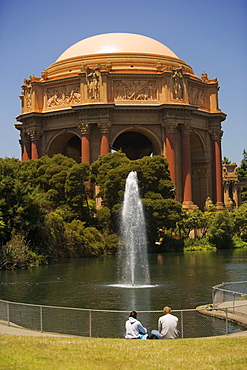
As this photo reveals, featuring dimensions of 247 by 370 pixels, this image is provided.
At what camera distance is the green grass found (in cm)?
1256

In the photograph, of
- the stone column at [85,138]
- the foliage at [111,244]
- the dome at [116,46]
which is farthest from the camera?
the dome at [116,46]

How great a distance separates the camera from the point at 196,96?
3415 inches

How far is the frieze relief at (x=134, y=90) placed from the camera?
265 feet

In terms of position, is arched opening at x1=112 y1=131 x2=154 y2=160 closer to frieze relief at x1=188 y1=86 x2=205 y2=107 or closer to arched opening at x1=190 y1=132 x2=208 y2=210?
arched opening at x1=190 y1=132 x2=208 y2=210

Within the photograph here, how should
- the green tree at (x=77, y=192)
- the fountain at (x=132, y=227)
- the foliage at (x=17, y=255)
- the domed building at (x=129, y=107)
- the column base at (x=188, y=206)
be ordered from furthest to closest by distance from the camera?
the domed building at (x=129, y=107), the column base at (x=188, y=206), the green tree at (x=77, y=192), the fountain at (x=132, y=227), the foliage at (x=17, y=255)

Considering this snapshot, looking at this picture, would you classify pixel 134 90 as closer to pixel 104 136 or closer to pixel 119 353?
pixel 104 136

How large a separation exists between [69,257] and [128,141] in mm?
49036

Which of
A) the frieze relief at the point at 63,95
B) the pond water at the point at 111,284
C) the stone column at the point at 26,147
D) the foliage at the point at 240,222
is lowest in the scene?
the pond water at the point at 111,284

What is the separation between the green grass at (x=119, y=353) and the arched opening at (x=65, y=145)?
7199 cm

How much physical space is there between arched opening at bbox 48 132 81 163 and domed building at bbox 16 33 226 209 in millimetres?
176

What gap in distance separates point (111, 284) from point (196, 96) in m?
57.3

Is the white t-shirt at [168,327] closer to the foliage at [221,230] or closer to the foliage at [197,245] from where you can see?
the foliage at [197,245]

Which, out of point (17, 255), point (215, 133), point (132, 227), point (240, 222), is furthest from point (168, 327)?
point (215, 133)

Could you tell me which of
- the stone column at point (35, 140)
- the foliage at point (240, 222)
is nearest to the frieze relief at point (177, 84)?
the foliage at point (240, 222)
